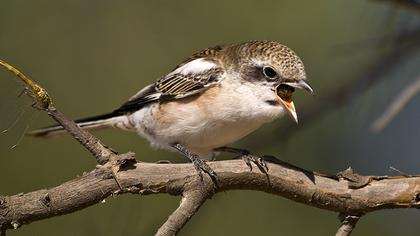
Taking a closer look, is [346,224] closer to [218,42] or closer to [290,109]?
[290,109]

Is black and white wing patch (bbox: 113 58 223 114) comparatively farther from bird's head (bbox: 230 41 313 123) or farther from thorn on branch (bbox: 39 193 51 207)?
thorn on branch (bbox: 39 193 51 207)

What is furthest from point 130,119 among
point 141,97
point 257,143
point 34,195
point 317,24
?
point 317,24

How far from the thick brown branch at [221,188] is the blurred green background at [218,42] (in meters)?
0.72

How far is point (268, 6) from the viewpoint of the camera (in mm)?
5219

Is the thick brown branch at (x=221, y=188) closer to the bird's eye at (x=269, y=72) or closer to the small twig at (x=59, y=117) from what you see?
the small twig at (x=59, y=117)

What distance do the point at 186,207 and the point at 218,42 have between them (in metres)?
2.81

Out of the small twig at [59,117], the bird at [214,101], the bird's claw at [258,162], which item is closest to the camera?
the small twig at [59,117]

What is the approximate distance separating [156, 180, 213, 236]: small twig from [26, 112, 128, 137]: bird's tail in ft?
4.23

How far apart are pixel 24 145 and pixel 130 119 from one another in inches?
38.3

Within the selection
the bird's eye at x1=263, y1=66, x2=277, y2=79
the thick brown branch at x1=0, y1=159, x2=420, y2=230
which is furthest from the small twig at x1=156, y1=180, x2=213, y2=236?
the bird's eye at x1=263, y1=66, x2=277, y2=79

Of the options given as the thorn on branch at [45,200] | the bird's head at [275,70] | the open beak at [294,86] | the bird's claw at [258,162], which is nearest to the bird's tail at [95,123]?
the bird's head at [275,70]

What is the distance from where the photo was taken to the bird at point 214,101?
3311mm

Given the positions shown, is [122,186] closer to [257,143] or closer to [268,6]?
[257,143]

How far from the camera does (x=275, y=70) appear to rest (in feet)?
10.9
